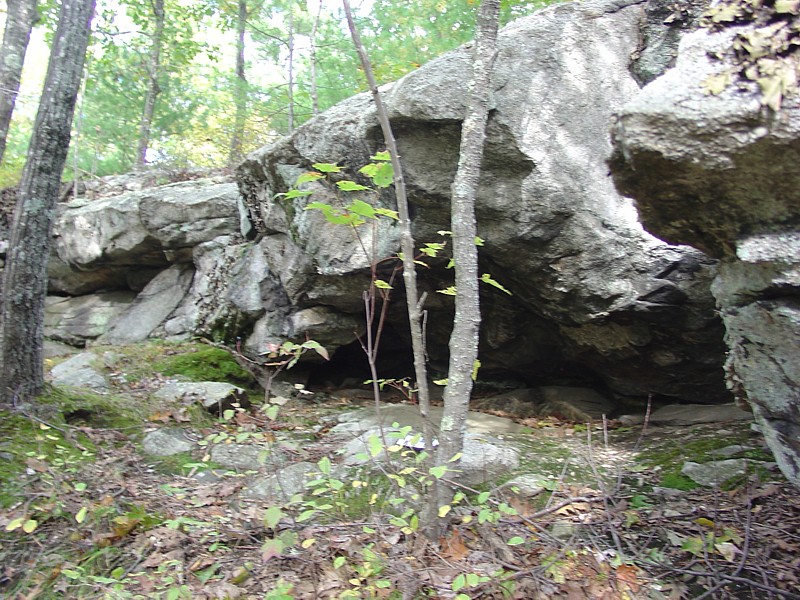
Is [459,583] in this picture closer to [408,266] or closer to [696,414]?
[408,266]

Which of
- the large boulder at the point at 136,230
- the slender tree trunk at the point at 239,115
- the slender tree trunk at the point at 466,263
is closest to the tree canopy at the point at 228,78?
the slender tree trunk at the point at 239,115

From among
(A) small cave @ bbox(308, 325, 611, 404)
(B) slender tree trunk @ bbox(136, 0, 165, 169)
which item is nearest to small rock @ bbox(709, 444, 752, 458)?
(A) small cave @ bbox(308, 325, 611, 404)

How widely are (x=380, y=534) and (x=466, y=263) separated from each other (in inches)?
63.4

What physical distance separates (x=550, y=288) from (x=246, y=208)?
4.43 m

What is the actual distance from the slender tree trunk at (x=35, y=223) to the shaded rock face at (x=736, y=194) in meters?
4.37

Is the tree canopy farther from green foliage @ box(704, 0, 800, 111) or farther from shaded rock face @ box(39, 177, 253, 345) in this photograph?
green foliage @ box(704, 0, 800, 111)

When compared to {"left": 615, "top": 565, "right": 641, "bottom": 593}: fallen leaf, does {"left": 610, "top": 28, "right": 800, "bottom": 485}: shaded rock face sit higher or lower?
higher

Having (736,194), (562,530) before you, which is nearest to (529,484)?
(562,530)

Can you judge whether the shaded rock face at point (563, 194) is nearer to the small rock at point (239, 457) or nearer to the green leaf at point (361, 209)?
the small rock at point (239, 457)

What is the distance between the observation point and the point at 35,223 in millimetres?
4707

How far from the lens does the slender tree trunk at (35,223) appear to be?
4.64 metres

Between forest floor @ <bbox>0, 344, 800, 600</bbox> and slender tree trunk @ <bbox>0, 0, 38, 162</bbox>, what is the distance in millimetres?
3017

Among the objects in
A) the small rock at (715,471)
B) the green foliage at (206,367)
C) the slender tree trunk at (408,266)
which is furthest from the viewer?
the green foliage at (206,367)

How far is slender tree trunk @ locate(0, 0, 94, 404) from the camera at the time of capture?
15.2 feet
